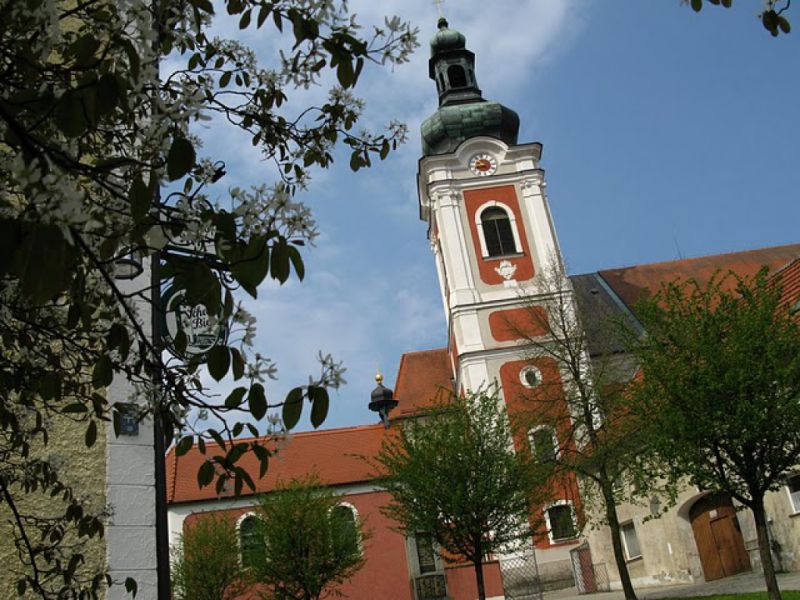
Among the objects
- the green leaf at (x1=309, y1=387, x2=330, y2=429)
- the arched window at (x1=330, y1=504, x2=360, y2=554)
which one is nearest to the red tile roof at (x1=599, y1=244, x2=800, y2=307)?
the arched window at (x1=330, y1=504, x2=360, y2=554)

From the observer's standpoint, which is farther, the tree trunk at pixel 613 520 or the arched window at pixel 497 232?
the arched window at pixel 497 232

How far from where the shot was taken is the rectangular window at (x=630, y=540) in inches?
930

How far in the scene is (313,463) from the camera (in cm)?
3234

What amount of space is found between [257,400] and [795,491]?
17.4 metres

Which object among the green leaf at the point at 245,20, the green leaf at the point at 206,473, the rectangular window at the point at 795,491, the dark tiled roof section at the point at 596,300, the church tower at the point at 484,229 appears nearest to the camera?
the green leaf at the point at 206,473

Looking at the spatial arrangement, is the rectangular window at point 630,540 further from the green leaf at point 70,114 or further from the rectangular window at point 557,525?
the green leaf at point 70,114

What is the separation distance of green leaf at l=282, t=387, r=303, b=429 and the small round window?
27.0 m

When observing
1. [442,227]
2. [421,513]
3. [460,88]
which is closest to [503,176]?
[442,227]

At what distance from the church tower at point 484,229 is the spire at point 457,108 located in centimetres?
4

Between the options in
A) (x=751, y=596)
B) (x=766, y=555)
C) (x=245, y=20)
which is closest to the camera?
(x=245, y=20)

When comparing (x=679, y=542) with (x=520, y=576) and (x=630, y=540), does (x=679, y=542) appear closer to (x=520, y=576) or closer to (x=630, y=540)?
(x=630, y=540)

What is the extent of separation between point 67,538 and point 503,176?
94.8 feet

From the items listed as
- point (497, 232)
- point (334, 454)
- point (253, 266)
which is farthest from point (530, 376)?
point (253, 266)

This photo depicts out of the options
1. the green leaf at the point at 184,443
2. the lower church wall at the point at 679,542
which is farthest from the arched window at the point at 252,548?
the green leaf at the point at 184,443
